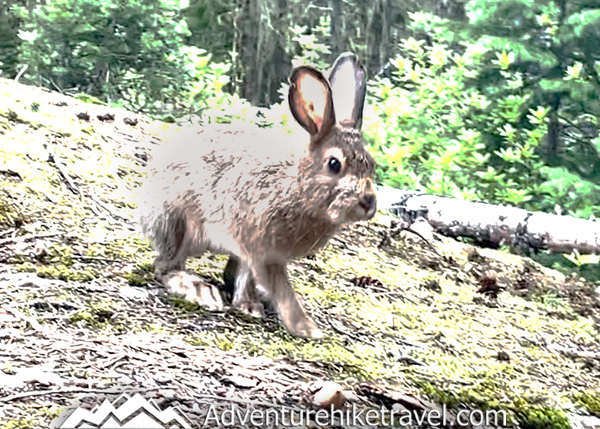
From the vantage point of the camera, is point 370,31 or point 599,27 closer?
point 599,27

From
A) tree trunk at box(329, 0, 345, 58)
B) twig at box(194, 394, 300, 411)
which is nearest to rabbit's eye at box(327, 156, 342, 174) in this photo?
twig at box(194, 394, 300, 411)

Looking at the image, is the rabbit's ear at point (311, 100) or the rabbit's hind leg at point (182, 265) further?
the rabbit's hind leg at point (182, 265)

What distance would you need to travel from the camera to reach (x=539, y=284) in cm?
268

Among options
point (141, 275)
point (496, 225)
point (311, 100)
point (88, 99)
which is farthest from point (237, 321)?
point (88, 99)

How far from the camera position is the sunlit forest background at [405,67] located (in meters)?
4.09

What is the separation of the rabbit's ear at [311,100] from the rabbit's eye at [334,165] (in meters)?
0.07

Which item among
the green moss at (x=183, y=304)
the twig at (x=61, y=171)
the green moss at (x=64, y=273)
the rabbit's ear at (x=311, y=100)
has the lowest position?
the green moss at (x=183, y=304)

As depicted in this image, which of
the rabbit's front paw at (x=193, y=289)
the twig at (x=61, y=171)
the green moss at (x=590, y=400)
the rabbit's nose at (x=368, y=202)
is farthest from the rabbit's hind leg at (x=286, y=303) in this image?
the twig at (x=61, y=171)

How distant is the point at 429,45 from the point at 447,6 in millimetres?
280

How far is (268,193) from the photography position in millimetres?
1689

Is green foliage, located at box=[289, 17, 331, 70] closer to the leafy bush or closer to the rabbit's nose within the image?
the leafy bush

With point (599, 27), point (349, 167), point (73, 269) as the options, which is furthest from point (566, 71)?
point (73, 269)

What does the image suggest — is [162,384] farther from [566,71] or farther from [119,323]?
[566,71]

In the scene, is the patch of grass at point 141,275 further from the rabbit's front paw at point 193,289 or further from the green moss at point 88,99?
the green moss at point 88,99
